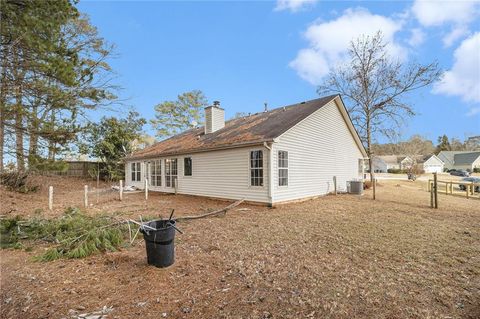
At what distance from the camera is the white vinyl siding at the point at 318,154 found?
426 inches

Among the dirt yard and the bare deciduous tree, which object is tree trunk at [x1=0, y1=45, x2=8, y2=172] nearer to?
the dirt yard

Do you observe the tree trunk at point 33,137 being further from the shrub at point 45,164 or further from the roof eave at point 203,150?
the roof eave at point 203,150

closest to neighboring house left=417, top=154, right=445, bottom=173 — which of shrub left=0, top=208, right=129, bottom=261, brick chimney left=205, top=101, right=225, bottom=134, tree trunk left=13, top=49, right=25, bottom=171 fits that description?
brick chimney left=205, top=101, right=225, bottom=134

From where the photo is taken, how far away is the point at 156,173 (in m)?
16.5

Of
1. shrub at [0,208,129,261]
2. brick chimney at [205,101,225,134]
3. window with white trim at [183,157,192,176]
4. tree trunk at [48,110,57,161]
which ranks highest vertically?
brick chimney at [205,101,225,134]

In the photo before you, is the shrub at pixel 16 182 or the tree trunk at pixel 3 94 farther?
the shrub at pixel 16 182

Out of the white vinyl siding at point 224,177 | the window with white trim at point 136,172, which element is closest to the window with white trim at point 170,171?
the white vinyl siding at point 224,177

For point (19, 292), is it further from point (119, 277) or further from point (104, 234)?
point (104, 234)

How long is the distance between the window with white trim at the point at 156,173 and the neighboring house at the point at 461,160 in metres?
65.8

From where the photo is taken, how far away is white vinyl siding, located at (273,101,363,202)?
10812 millimetres

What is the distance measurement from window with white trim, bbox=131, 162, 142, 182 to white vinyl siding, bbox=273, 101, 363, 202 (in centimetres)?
1240

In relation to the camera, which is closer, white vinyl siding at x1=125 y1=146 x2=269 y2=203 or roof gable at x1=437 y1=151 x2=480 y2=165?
white vinyl siding at x1=125 y1=146 x2=269 y2=203

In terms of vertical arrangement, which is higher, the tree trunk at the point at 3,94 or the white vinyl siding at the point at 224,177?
the tree trunk at the point at 3,94

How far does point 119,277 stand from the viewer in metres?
3.92
